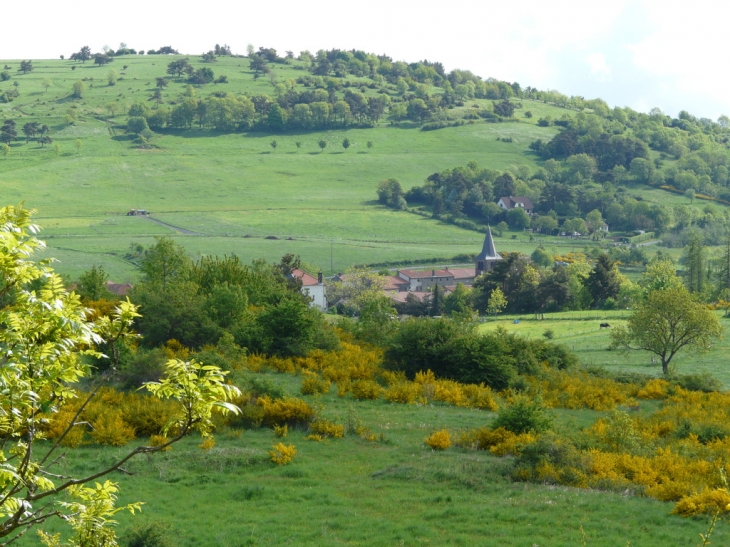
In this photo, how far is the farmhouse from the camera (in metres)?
142

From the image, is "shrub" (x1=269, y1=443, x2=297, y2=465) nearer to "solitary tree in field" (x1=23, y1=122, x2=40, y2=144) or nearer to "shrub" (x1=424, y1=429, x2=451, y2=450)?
"shrub" (x1=424, y1=429, x2=451, y2=450)

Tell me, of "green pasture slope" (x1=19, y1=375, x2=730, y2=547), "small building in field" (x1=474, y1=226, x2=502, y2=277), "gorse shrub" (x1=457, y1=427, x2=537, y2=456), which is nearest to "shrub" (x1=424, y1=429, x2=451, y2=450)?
"green pasture slope" (x1=19, y1=375, x2=730, y2=547)

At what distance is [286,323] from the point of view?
29.2 metres

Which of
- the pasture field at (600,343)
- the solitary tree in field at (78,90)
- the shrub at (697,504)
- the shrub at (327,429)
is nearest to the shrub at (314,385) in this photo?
the shrub at (327,429)

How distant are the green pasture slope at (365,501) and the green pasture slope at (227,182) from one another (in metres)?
65.3

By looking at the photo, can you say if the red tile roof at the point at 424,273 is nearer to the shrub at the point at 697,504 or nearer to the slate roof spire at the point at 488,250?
the slate roof spire at the point at 488,250

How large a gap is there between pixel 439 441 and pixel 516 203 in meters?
128

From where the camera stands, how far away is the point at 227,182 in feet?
452

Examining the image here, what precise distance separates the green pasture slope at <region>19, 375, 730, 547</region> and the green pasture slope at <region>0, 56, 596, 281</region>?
2570 inches

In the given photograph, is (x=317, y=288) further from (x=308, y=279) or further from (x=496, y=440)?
(x=496, y=440)

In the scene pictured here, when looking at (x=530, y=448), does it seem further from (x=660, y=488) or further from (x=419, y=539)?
(x=419, y=539)

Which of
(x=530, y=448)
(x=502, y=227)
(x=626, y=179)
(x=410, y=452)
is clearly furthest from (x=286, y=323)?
(x=626, y=179)

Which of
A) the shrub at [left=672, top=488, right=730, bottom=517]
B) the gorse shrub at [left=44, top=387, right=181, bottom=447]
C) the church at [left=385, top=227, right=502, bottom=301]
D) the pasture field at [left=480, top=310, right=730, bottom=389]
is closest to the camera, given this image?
the shrub at [left=672, top=488, right=730, bottom=517]

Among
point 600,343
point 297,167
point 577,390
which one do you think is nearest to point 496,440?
point 577,390
